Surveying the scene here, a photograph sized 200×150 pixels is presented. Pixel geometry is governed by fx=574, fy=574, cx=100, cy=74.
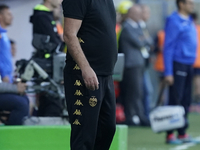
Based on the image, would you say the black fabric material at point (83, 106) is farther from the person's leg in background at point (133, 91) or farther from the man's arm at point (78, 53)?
the person's leg in background at point (133, 91)

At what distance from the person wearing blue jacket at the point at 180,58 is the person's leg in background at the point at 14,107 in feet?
8.91

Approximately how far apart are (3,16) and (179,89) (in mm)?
2858

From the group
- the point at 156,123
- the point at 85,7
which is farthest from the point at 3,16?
the point at 85,7

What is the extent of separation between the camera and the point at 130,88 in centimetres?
1088

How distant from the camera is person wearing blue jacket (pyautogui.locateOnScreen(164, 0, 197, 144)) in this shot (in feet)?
27.3

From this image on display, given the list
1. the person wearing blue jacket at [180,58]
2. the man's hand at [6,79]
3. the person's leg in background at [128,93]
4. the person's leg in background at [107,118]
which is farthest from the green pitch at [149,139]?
the person's leg in background at [107,118]

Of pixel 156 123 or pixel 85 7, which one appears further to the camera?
pixel 156 123

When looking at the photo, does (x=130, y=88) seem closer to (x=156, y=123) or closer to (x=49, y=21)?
(x=156, y=123)

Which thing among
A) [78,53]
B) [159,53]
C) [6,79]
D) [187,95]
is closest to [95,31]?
[78,53]

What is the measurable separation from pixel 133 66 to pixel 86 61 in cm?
656

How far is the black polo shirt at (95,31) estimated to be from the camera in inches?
167

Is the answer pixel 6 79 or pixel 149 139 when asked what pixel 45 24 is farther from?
pixel 149 139

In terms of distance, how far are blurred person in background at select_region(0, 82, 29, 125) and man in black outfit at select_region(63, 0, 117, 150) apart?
1.95m

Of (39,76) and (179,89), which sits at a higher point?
(39,76)
